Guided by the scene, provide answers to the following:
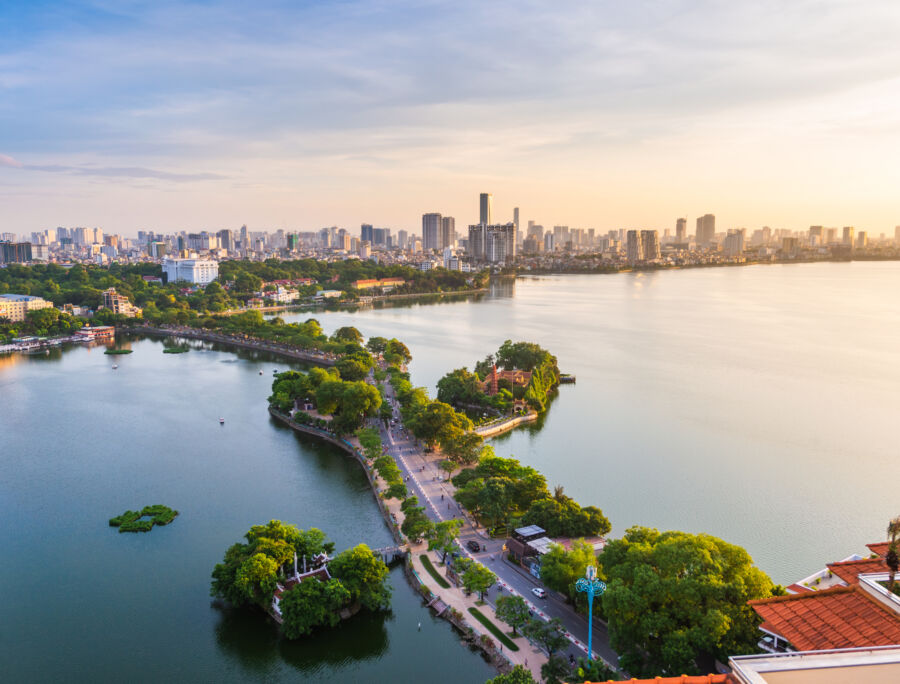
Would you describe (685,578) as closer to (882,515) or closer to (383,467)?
(383,467)

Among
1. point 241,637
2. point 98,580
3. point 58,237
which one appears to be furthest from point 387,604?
point 58,237

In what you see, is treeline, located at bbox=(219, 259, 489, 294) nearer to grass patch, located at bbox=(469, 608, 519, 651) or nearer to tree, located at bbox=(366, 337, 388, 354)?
tree, located at bbox=(366, 337, 388, 354)

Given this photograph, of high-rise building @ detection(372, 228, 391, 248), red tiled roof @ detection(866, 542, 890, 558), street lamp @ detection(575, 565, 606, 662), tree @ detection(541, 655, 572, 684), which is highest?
high-rise building @ detection(372, 228, 391, 248)

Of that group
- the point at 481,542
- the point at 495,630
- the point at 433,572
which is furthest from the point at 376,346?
the point at 495,630

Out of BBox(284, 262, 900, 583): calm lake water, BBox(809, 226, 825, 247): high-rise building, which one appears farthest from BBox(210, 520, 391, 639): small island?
BBox(809, 226, 825, 247): high-rise building

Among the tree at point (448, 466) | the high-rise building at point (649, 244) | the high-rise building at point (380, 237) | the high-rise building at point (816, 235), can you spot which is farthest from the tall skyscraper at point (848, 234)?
the tree at point (448, 466)
